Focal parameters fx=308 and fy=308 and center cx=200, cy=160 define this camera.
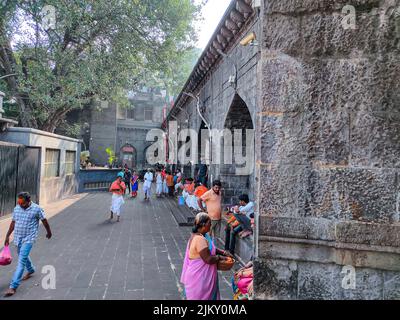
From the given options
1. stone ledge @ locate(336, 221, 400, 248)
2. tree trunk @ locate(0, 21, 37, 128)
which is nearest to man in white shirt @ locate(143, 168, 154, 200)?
tree trunk @ locate(0, 21, 37, 128)

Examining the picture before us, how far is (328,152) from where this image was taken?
80.7 inches

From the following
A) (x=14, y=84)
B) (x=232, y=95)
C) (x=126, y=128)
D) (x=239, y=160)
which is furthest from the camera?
(x=126, y=128)

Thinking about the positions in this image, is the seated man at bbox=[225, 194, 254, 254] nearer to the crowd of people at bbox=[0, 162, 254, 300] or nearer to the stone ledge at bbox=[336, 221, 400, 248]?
the crowd of people at bbox=[0, 162, 254, 300]

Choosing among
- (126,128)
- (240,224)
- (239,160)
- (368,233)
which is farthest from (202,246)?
(126,128)

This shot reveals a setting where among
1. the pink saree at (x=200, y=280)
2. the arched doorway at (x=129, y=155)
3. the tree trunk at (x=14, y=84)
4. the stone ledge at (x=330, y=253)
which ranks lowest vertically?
the pink saree at (x=200, y=280)

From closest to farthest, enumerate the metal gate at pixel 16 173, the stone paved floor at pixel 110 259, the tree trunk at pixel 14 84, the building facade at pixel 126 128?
1. the stone paved floor at pixel 110 259
2. the metal gate at pixel 16 173
3. the tree trunk at pixel 14 84
4. the building facade at pixel 126 128

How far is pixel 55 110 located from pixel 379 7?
15881mm

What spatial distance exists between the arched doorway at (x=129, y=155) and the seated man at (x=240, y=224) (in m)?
29.9

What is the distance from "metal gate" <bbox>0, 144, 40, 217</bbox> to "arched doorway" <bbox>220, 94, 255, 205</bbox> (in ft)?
22.1

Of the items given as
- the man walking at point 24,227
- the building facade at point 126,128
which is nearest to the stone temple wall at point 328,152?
the man walking at point 24,227

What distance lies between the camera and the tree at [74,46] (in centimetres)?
1405

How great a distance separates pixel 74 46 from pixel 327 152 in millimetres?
17561

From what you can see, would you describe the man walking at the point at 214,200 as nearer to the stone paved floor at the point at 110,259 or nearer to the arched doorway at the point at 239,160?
the stone paved floor at the point at 110,259

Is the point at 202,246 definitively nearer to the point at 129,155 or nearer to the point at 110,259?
the point at 110,259
